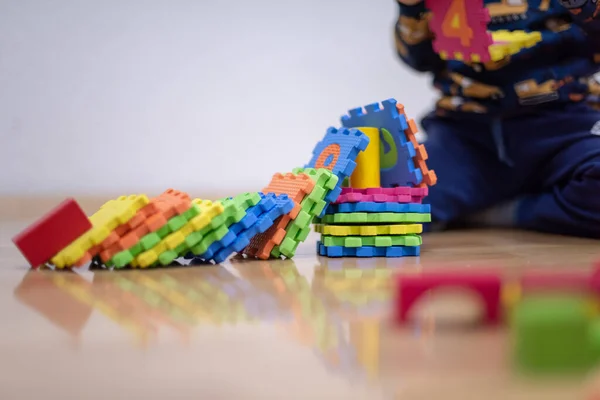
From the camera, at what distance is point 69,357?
515mm

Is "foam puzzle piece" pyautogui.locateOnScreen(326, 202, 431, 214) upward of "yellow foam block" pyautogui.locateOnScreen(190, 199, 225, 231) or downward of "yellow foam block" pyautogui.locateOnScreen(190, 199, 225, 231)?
downward

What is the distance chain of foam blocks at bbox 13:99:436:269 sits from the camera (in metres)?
0.90

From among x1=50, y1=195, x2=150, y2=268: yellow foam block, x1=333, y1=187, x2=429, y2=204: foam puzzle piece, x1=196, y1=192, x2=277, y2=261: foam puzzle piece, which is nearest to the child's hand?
x1=333, y1=187, x2=429, y2=204: foam puzzle piece

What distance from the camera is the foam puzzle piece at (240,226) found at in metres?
0.97

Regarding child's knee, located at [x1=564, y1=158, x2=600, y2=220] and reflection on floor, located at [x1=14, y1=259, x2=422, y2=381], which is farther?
child's knee, located at [x1=564, y1=158, x2=600, y2=220]

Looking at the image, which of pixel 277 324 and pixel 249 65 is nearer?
pixel 277 324

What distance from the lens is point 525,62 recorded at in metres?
1.38

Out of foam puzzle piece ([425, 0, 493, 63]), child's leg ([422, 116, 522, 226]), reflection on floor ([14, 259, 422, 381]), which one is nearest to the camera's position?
reflection on floor ([14, 259, 422, 381])

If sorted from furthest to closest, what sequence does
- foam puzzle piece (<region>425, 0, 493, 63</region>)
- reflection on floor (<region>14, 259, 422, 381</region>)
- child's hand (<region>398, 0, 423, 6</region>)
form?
child's hand (<region>398, 0, 423, 6</region>) < foam puzzle piece (<region>425, 0, 493, 63</region>) < reflection on floor (<region>14, 259, 422, 381</region>)

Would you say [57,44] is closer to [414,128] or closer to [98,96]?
[98,96]

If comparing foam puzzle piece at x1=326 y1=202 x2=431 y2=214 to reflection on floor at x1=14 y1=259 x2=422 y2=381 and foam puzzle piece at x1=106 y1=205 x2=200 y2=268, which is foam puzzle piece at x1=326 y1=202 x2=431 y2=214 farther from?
foam puzzle piece at x1=106 y1=205 x2=200 y2=268

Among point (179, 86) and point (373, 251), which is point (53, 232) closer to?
point (373, 251)

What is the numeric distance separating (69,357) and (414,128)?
0.69 metres

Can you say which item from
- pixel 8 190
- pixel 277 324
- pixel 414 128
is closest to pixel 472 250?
pixel 414 128
